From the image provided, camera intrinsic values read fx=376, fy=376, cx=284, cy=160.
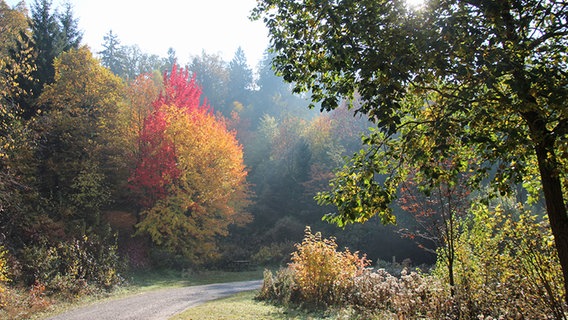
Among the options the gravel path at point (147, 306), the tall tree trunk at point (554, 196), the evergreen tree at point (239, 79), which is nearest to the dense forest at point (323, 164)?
the tall tree trunk at point (554, 196)

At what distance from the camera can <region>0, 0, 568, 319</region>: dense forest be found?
3.73 m

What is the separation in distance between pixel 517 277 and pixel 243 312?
621 cm

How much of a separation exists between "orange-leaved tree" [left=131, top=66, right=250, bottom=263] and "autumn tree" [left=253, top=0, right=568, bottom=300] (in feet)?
51.8

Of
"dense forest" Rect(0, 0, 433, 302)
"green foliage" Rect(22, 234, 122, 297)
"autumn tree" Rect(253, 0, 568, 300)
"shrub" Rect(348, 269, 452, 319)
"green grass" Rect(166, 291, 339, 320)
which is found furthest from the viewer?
"dense forest" Rect(0, 0, 433, 302)

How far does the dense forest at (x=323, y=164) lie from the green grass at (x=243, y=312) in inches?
39.5

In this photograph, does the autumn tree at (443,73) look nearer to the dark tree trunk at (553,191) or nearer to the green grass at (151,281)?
the dark tree trunk at (553,191)

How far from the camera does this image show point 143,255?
821 inches

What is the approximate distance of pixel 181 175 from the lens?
779 inches

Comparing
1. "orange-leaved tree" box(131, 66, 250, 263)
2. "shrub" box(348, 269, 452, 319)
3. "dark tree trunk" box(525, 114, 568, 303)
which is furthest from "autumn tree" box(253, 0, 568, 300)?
"orange-leaved tree" box(131, 66, 250, 263)

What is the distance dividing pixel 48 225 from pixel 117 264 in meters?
3.29

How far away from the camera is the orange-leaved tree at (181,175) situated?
19672mm

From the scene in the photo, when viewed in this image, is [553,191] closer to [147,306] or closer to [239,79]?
[147,306]

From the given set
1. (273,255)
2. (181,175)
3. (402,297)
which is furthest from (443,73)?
(273,255)

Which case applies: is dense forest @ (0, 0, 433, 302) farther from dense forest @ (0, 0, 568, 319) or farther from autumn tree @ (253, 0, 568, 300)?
autumn tree @ (253, 0, 568, 300)
